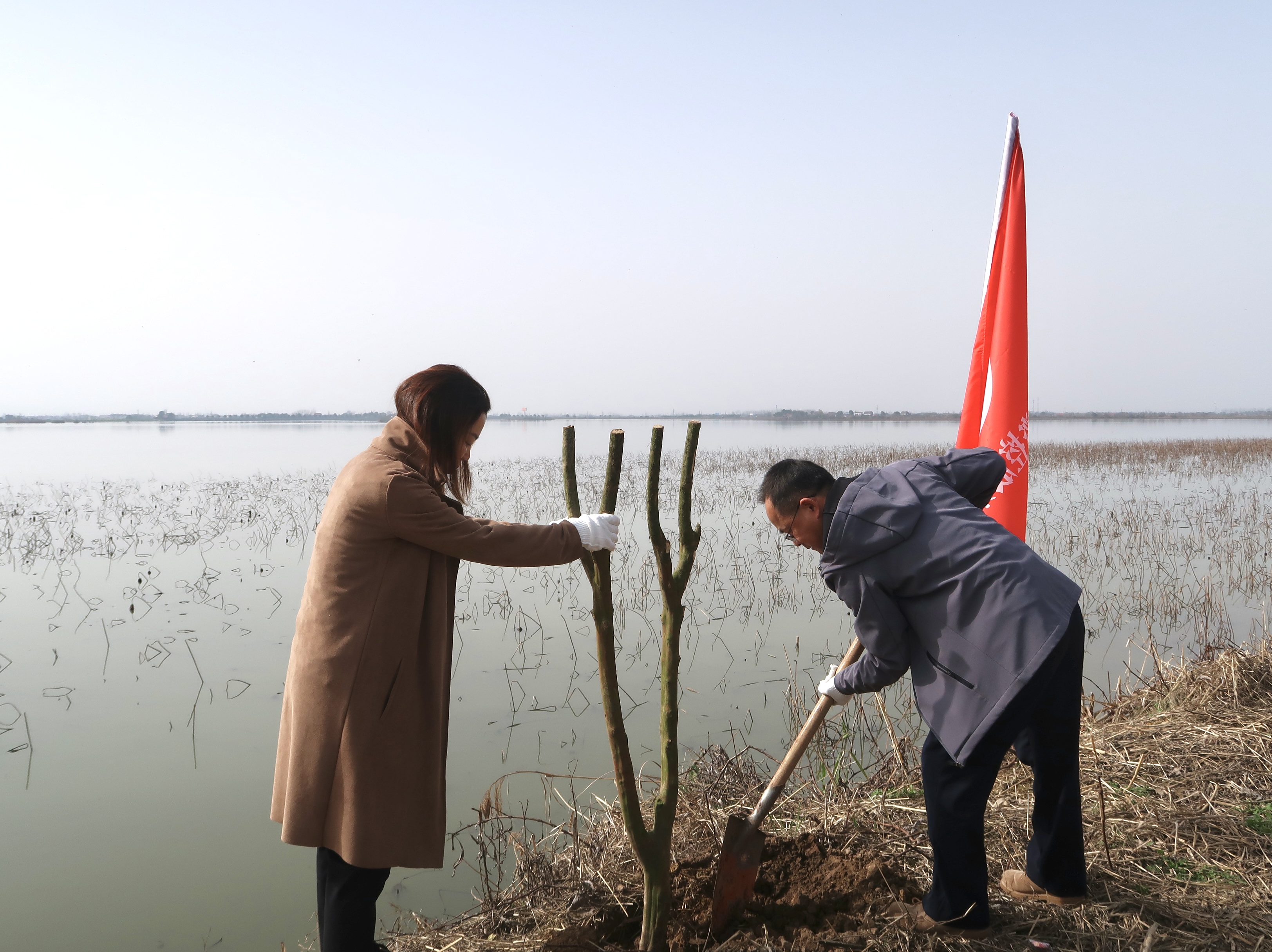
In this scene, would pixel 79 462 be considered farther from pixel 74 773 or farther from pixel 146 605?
pixel 74 773

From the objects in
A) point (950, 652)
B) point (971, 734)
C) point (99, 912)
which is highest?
point (950, 652)

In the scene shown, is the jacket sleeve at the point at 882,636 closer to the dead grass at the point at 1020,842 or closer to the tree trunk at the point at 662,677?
the tree trunk at the point at 662,677

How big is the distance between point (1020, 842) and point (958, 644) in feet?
4.32

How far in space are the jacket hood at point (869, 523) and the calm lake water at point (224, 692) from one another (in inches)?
71.1

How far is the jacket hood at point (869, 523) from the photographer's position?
217 centimetres

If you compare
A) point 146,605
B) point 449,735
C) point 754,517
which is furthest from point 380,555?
point 754,517

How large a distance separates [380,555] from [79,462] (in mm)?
26003

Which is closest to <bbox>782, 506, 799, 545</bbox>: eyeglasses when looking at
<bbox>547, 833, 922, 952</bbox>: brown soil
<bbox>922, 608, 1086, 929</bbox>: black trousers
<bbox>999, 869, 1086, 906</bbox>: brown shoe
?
<bbox>922, 608, 1086, 929</bbox>: black trousers

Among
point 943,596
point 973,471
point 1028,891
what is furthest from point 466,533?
point 1028,891

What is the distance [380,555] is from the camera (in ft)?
6.49

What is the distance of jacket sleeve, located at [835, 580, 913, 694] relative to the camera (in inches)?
87.3

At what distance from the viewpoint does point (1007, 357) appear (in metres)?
3.49

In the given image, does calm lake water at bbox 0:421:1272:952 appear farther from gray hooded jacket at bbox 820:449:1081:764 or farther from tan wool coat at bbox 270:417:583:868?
gray hooded jacket at bbox 820:449:1081:764

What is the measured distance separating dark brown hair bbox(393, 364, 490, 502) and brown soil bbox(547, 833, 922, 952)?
4.96ft
